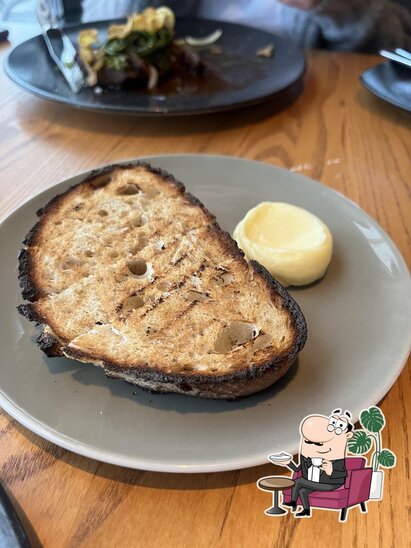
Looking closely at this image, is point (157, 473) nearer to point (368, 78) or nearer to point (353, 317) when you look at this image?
point (353, 317)

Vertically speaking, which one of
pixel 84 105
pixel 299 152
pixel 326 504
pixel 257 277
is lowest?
pixel 299 152

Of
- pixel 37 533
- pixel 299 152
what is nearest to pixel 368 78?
pixel 299 152

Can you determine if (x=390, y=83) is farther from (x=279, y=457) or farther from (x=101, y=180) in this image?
(x=279, y=457)

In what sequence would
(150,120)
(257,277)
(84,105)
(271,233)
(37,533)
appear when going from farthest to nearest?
1. (150,120)
2. (84,105)
3. (271,233)
4. (257,277)
5. (37,533)

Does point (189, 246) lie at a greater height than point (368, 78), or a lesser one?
greater

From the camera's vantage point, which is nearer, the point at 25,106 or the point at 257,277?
the point at 257,277

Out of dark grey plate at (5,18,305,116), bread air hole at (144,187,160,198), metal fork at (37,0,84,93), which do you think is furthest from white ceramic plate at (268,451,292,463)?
metal fork at (37,0,84,93)

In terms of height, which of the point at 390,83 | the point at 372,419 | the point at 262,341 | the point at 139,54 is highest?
the point at 139,54

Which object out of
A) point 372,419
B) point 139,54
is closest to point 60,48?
point 139,54
